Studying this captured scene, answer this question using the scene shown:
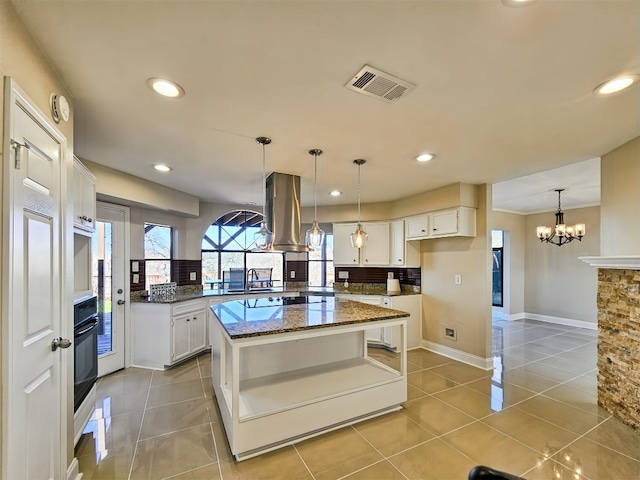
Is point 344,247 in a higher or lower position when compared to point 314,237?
lower

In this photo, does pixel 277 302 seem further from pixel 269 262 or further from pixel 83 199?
pixel 269 262

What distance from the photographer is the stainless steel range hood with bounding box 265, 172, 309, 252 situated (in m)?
3.36

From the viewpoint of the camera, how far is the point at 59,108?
159 centimetres

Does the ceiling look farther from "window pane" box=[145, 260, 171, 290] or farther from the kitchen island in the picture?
"window pane" box=[145, 260, 171, 290]

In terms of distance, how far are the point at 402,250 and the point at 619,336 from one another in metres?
2.69

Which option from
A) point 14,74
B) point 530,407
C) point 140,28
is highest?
point 140,28

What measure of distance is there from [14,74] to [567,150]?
3.89 m

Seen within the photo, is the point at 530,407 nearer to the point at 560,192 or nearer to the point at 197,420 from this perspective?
the point at 197,420

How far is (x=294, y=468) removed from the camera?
201 centimetres

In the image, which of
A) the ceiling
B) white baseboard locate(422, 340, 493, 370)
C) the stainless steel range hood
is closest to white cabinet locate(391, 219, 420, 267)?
white baseboard locate(422, 340, 493, 370)

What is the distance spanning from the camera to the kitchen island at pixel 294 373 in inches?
85.0

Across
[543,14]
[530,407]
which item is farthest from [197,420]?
[543,14]

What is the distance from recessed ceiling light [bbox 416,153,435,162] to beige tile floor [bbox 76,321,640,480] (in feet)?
8.12

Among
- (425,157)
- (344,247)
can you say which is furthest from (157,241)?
(425,157)
